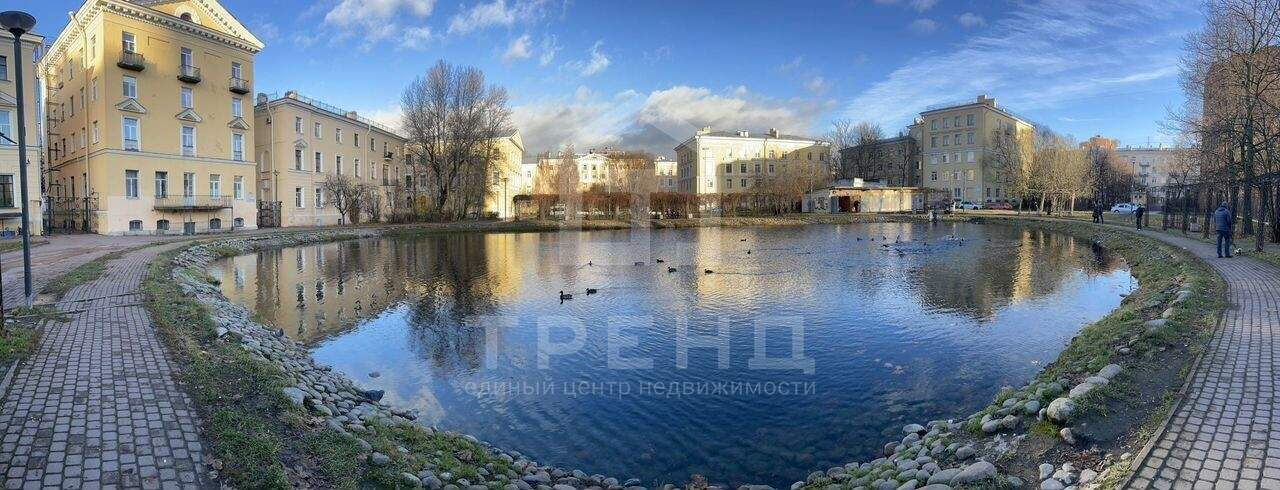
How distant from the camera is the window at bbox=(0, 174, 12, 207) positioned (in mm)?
28562

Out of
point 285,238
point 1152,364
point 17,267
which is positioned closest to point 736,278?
point 1152,364

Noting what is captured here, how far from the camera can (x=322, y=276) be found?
21.5 m

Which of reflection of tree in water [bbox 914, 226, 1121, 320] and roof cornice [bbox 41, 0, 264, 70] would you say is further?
roof cornice [bbox 41, 0, 264, 70]

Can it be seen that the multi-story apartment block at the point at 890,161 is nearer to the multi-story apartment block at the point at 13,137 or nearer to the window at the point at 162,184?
the window at the point at 162,184

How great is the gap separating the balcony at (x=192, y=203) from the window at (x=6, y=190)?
6799mm

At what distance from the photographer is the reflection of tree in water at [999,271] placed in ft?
51.1

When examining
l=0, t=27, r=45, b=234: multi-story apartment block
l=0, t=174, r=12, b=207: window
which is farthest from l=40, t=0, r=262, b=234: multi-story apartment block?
l=0, t=174, r=12, b=207: window

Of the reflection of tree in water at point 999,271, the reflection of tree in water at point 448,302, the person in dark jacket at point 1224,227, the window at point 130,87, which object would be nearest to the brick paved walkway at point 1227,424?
the reflection of tree in water at point 999,271

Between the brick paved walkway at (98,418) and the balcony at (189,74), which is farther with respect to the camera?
the balcony at (189,74)

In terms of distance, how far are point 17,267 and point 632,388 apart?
744 inches

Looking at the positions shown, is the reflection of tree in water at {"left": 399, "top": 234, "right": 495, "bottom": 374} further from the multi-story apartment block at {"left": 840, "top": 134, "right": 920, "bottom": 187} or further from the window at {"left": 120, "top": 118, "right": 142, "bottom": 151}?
the multi-story apartment block at {"left": 840, "top": 134, "right": 920, "bottom": 187}

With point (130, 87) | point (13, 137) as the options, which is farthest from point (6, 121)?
point (130, 87)

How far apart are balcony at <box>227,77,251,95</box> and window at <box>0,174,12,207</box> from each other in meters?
13.2

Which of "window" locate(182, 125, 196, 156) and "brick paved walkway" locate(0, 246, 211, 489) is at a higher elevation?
"window" locate(182, 125, 196, 156)
